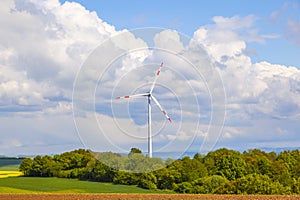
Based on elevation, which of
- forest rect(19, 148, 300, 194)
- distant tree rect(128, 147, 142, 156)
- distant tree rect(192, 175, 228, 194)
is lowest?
distant tree rect(128, 147, 142, 156)

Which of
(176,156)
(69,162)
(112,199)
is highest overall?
(69,162)

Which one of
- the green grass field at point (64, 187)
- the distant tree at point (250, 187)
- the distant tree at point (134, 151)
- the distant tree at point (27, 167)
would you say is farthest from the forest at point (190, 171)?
the distant tree at point (134, 151)

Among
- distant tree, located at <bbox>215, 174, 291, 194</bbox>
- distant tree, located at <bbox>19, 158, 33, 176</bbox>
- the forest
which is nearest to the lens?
distant tree, located at <bbox>215, 174, 291, 194</bbox>

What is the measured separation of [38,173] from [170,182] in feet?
113

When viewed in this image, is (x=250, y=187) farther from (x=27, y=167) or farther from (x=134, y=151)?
(x=27, y=167)

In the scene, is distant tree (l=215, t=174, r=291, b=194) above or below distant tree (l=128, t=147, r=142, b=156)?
below

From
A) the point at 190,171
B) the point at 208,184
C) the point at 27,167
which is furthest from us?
the point at 27,167

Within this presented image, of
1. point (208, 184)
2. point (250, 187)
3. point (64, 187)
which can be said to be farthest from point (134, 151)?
point (64, 187)

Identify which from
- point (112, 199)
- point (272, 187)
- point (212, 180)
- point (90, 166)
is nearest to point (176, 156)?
point (112, 199)

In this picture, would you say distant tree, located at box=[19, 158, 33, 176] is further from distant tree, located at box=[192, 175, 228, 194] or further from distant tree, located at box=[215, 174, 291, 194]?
distant tree, located at box=[215, 174, 291, 194]

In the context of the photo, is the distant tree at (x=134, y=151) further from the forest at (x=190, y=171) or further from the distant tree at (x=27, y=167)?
the distant tree at (x=27, y=167)

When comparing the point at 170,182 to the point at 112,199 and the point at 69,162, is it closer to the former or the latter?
the point at 69,162

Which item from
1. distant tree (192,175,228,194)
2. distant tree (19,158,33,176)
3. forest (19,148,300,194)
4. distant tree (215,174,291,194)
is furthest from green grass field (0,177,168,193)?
distant tree (215,174,291,194)

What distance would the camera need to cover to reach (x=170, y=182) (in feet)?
282
